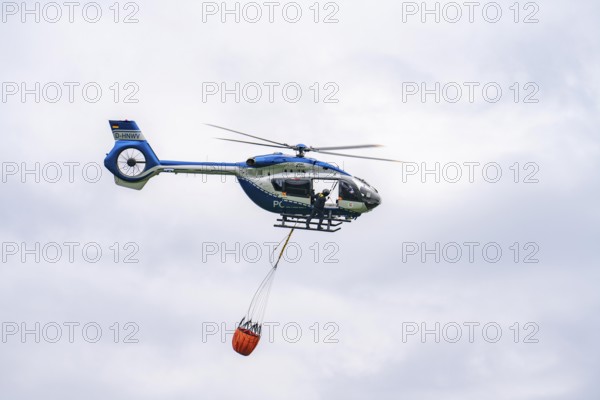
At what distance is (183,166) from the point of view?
157ft

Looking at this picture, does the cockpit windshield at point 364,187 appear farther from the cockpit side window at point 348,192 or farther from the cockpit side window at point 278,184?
the cockpit side window at point 278,184

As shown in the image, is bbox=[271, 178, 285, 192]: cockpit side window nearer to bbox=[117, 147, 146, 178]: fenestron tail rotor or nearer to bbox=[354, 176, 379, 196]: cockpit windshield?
bbox=[354, 176, 379, 196]: cockpit windshield

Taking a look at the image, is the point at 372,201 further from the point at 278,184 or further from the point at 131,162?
the point at 131,162

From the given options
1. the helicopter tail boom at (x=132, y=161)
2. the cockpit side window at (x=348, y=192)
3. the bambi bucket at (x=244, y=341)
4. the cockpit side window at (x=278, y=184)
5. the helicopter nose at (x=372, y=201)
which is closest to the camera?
the bambi bucket at (x=244, y=341)

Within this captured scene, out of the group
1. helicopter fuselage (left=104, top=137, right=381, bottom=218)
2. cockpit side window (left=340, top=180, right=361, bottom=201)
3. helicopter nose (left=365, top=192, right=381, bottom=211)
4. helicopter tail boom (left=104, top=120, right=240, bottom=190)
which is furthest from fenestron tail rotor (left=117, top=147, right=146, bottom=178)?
helicopter nose (left=365, top=192, right=381, bottom=211)

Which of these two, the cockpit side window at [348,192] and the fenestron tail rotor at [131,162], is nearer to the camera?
the cockpit side window at [348,192]

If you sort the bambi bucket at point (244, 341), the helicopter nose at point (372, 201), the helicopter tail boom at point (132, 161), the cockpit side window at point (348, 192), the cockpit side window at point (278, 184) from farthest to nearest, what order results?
1. the helicopter tail boom at point (132, 161)
2. the helicopter nose at point (372, 201)
3. the cockpit side window at point (348, 192)
4. the cockpit side window at point (278, 184)
5. the bambi bucket at point (244, 341)

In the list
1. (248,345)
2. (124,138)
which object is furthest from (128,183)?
(248,345)

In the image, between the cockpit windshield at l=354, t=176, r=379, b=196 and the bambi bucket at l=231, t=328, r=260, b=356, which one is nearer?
the bambi bucket at l=231, t=328, r=260, b=356

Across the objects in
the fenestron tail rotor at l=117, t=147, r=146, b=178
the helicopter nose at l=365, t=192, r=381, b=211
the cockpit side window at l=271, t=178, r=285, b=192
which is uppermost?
the fenestron tail rotor at l=117, t=147, r=146, b=178

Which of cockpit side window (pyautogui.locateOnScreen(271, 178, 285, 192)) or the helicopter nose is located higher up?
cockpit side window (pyautogui.locateOnScreen(271, 178, 285, 192))

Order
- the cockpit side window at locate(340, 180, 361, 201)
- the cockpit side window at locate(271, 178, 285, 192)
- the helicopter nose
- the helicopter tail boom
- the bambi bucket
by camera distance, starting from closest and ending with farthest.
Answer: the bambi bucket → the cockpit side window at locate(271, 178, 285, 192) → the cockpit side window at locate(340, 180, 361, 201) → the helicopter nose → the helicopter tail boom

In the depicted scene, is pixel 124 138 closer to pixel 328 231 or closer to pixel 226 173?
pixel 226 173

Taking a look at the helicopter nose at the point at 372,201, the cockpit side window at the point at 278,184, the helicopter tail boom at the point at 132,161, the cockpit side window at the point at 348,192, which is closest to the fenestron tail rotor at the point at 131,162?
the helicopter tail boom at the point at 132,161
